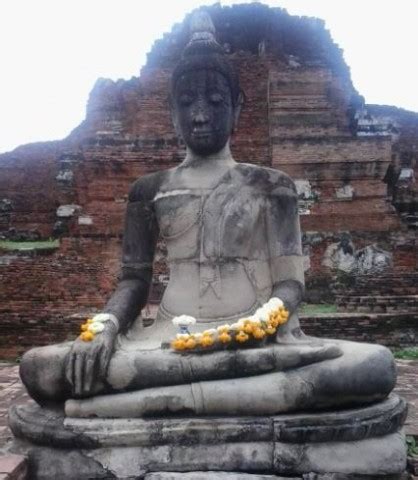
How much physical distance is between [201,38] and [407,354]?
200 inches

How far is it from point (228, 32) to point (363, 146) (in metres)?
8.96

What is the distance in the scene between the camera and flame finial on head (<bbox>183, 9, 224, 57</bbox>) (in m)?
3.95

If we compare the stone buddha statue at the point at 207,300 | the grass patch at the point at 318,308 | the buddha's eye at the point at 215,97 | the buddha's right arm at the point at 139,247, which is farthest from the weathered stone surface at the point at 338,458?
the grass patch at the point at 318,308

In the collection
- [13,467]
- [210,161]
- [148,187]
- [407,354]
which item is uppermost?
[210,161]

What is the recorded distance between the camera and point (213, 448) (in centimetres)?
295

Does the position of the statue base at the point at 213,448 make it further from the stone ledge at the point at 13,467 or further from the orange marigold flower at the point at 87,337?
the orange marigold flower at the point at 87,337

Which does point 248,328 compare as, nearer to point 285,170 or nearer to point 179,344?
point 179,344

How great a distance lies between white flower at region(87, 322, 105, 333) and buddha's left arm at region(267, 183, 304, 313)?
1.09 meters

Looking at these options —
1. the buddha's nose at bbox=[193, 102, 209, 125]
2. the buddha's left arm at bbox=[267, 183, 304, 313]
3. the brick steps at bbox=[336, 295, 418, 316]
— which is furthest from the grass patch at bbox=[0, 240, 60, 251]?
the buddha's left arm at bbox=[267, 183, 304, 313]

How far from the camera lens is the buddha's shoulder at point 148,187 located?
13.5 ft

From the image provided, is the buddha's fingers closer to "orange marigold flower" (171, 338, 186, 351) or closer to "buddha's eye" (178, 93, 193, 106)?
"orange marigold flower" (171, 338, 186, 351)

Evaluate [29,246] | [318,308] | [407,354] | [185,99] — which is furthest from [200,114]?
[29,246]

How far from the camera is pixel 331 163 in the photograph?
12336mm

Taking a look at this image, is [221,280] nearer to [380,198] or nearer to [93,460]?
[93,460]
